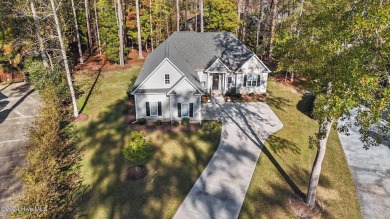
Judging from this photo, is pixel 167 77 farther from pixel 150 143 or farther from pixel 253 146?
pixel 253 146

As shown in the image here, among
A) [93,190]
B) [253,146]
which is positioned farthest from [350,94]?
[93,190]

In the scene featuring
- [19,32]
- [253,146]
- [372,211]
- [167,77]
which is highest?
[19,32]

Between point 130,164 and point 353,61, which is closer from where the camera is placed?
point 353,61

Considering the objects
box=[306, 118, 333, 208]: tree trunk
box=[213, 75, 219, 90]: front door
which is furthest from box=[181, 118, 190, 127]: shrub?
box=[306, 118, 333, 208]: tree trunk

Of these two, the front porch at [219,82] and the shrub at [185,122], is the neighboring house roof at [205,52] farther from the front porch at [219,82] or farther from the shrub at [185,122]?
the shrub at [185,122]

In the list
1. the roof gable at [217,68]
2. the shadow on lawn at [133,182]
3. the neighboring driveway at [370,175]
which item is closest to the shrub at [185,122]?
the shadow on lawn at [133,182]

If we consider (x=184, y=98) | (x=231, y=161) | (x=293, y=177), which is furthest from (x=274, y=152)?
(x=184, y=98)

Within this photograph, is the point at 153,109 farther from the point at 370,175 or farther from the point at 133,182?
the point at 370,175

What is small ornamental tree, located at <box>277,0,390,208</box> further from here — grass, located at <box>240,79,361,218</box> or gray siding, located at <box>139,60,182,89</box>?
gray siding, located at <box>139,60,182,89</box>
